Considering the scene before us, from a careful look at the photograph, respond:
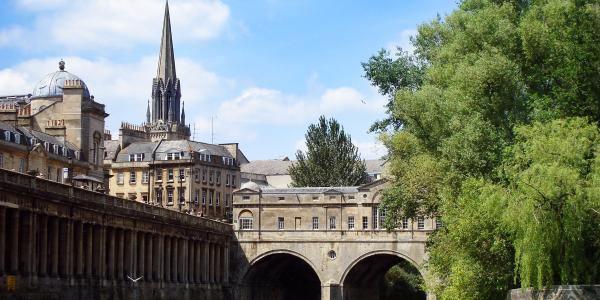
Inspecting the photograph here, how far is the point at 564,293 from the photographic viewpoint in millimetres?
35469

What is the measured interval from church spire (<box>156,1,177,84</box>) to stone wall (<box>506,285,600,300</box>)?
130m

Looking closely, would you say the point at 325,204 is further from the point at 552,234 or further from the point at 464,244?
the point at 552,234

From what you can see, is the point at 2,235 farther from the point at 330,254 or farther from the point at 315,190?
the point at 315,190

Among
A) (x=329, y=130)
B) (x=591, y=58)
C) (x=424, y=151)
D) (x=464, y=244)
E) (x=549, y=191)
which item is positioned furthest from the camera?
(x=329, y=130)

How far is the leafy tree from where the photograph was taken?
379ft

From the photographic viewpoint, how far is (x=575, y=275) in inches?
1468

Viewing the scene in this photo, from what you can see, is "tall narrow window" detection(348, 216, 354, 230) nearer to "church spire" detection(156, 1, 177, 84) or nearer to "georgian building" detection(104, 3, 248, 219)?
"georgian building" detection(104, 3, 248, 219)

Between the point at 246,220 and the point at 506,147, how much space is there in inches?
2037

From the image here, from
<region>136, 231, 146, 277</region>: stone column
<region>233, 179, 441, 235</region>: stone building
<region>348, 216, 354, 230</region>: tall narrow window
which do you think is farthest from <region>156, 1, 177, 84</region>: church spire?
<region>136, 231, 146, 277</region>: stone column

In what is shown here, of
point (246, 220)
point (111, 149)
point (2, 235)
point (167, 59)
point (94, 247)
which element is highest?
point (167, 59)

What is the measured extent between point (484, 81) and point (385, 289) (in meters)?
58.2

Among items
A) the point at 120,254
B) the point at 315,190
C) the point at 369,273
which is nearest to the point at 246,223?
the point at 315,190

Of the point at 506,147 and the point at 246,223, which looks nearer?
the point at 506,147

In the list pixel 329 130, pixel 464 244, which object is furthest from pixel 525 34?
pixel 329 130
